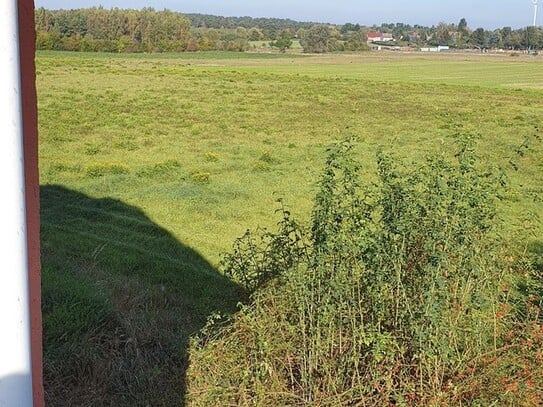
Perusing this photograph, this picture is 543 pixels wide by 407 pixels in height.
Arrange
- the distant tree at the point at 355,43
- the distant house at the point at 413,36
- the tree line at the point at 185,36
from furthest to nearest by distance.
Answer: the distant house at the point at 413,36, the distant tree at the point at 355,43, the tree line at the point at 185,36

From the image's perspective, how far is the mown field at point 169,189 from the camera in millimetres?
5289

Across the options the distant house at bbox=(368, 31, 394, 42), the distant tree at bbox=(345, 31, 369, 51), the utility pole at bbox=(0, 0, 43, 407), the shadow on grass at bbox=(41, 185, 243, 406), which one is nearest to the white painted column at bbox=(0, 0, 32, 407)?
the utility pole at bbox=(0, 0, 43, 407)

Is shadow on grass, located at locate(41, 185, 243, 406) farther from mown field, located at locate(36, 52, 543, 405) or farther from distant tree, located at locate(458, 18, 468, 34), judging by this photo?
distant tree, located at locate(458, 18, 468, 34)

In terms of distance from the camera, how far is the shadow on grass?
4.84m

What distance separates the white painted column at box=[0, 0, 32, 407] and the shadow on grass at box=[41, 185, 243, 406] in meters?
3.04

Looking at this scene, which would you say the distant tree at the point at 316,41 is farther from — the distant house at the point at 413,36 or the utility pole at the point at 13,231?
the utility pole at the point at 13,231

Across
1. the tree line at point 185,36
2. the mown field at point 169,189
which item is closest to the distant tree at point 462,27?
the tree line at point 185,36

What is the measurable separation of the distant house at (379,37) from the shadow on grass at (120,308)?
4474 inches

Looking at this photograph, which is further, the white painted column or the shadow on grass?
the shadow on grass

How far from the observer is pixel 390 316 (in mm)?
4551

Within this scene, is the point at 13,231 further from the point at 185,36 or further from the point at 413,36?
the point at 413,36

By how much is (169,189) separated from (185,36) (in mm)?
87675

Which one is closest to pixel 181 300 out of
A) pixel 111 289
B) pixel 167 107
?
pixel 111 289

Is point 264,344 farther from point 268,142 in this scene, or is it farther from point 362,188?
point 268,142
